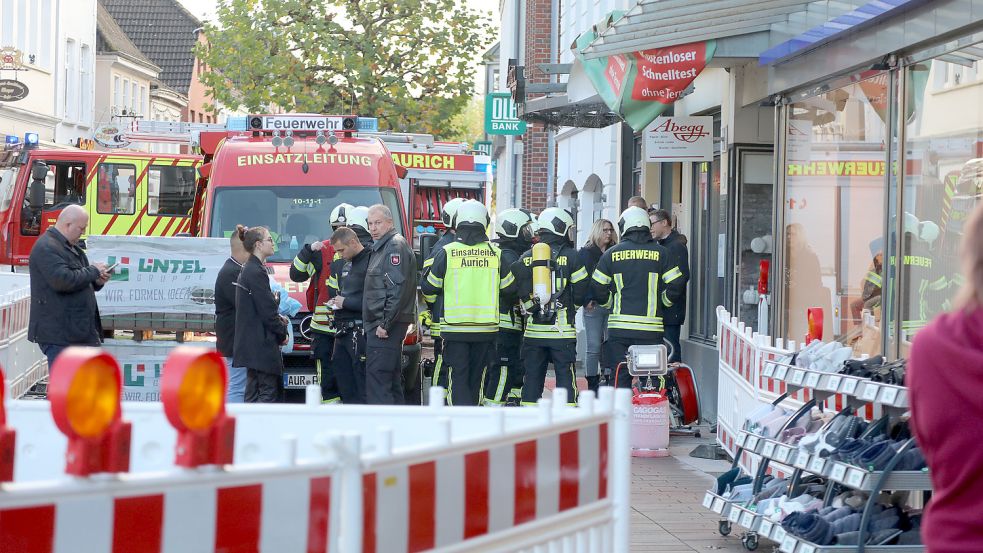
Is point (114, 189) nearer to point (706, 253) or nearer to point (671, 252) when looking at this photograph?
point (706, 253)

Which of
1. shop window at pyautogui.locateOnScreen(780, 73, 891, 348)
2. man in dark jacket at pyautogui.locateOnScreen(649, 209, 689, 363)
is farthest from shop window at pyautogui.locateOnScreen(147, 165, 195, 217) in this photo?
shop window at pyautogui.locateOnScreen(780, 73, 891, 348)

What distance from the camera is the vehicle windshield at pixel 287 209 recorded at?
12484 mm

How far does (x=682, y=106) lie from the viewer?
16.4 metres

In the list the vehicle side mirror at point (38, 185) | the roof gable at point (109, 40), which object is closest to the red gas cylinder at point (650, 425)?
the vehicle side mirror at point (38, 185)

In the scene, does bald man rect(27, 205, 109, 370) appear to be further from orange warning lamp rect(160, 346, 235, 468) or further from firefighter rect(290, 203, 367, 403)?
orange warning lamp rect(160, 346, 235, 468)

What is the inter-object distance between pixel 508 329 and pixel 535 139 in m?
21.4

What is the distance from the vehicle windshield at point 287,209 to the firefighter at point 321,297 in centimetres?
90

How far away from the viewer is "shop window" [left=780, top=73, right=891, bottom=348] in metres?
9.02

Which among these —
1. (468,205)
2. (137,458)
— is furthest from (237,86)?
(137,458)

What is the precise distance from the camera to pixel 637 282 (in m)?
11.9

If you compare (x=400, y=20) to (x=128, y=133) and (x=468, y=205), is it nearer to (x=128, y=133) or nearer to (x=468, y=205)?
(x=128, y=133)

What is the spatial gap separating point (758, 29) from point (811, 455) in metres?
5.84

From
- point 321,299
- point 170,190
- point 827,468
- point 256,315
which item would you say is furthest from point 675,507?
point 170,190

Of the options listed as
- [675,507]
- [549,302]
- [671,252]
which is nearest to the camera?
[675,507]
